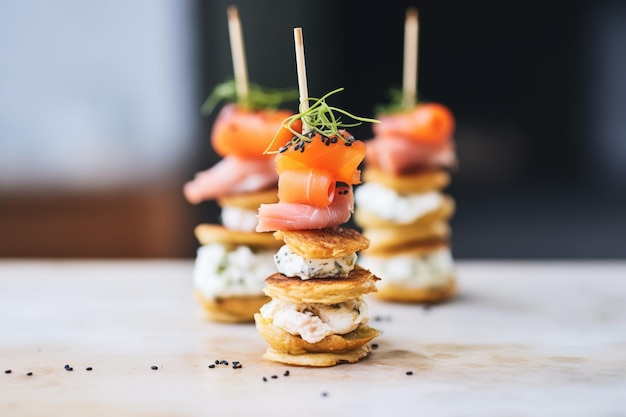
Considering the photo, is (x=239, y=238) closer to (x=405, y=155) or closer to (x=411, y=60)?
(x=405, y=155)

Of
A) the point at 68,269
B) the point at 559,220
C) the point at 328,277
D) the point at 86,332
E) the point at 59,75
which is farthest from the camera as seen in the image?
the point at 59,75

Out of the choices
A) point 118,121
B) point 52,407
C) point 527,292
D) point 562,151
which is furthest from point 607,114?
point 52,407

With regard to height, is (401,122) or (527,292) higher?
(401,122)

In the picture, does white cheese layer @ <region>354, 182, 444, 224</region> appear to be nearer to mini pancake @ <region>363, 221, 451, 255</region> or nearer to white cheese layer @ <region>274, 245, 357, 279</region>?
mini pancake @ <region>363, 221, 451, 255</region>

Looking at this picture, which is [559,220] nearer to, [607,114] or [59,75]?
[607,114]

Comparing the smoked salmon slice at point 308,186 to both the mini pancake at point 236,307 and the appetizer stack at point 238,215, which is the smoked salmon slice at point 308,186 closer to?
the appetizer stack at point 238,215

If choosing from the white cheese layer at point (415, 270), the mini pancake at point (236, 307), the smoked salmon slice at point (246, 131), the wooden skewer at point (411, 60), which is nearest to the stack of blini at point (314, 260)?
the mini pancake at point (236, 307)
